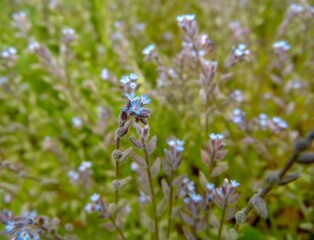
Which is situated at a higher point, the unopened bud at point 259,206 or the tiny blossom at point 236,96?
the tiny blossom at point 236,96

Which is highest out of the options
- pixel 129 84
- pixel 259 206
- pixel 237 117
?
pixel 237 117

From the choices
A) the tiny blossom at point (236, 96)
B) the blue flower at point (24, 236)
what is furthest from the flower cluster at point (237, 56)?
the blue flower at point (24, 236)

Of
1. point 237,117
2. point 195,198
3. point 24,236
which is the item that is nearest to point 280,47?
point 237,117

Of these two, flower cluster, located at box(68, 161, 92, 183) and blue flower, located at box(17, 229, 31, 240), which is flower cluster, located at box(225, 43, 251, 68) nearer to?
flower cluster, located at box(68, 161, 92, 183)

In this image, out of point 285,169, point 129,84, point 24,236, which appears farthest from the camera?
point 129,84

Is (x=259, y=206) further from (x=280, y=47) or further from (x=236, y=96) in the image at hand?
(x=280, y=47)

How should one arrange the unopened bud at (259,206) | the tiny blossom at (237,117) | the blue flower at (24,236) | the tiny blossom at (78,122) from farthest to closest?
1. the tiny blossom at (78,122)
2. the tiny blossom at (237,117)
3. the blue flower at (24,236)
4. the unopened bud at (259,206)

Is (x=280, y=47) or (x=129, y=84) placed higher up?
(x=280, y=47)

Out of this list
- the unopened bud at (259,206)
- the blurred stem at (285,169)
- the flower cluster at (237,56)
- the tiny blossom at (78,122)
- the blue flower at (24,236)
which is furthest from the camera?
the tiny blossom at (78,122)

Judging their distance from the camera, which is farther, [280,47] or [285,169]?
[280,47]

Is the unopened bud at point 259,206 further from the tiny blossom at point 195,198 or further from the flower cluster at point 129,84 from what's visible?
the flower cluster at point 129,84

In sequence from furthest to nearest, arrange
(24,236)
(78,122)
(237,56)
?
(78,122), (237,56), (24,236)
